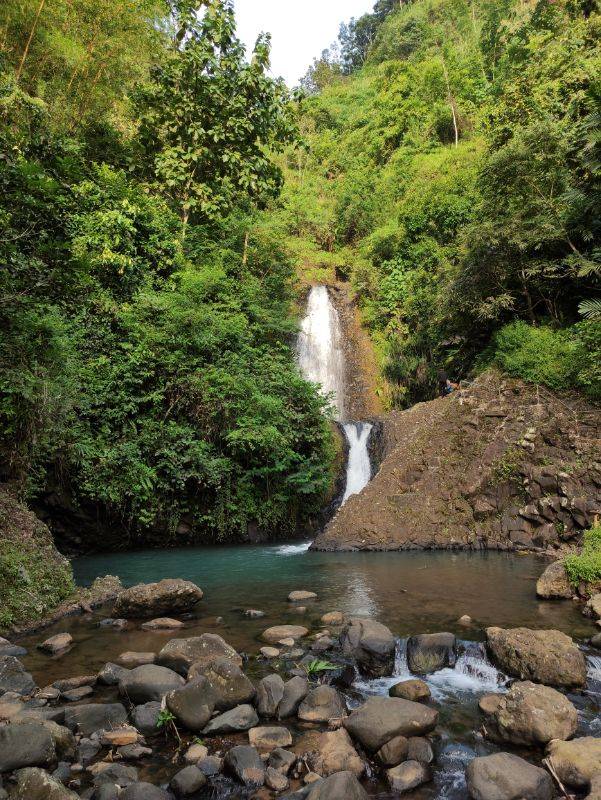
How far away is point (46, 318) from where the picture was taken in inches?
314

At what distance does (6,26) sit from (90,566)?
12012 mm

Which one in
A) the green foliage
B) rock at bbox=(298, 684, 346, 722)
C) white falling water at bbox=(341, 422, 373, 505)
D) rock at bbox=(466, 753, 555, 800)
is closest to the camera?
rock at bbox=(466, 753, 555, 800)

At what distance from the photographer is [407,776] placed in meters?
3.50

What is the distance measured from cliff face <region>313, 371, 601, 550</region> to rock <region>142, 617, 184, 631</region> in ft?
20.6

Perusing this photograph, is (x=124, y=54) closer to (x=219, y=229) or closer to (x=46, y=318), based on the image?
(x=219, y=229)

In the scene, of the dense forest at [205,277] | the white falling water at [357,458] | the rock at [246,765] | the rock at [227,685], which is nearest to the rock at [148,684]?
the rock at [227,685]

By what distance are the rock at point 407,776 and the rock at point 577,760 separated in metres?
0.89

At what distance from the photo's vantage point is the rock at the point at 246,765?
3473mm

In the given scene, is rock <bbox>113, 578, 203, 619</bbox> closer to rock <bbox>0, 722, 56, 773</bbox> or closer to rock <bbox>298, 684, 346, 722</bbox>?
rock <bbox>298, 684, 346, 722</bbox>

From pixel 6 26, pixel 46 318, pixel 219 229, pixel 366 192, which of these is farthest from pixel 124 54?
pixel 366 192

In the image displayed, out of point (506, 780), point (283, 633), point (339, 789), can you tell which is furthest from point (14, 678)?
point (506, 780)

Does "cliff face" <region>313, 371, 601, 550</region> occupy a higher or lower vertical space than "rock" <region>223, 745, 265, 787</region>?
higher

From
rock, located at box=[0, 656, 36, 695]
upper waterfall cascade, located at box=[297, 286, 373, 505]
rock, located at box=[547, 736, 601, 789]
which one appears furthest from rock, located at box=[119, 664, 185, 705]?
upper waterfall cascade, located at box=[297, 286, 373, 505]

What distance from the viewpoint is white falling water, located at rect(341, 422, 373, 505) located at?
16016mm
